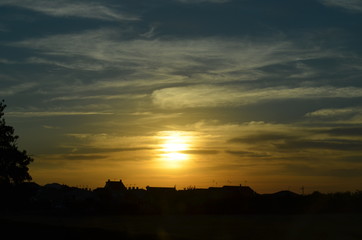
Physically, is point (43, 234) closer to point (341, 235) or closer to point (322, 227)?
point (341, 235)

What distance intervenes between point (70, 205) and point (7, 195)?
35.0 metres

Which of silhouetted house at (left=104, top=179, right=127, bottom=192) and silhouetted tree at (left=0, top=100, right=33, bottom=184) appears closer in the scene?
silhouetted tree at (left=0, top=100, right=33, bottom=184)

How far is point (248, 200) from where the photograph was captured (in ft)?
305

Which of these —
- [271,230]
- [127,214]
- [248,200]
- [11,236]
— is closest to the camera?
[11,236]

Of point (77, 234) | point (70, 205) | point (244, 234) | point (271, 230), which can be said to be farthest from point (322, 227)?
point (70, 205)

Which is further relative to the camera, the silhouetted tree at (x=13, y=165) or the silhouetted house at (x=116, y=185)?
the silhouetted house at (x=116, y=185)

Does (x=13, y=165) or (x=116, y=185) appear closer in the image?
(x=13, y=165)

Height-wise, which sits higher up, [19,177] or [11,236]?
[19,177]

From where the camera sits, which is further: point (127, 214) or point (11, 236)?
point (127, 214)

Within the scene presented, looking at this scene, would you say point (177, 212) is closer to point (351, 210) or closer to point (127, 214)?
point (127, 214)

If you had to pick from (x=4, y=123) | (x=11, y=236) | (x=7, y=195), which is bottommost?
(x=11, y=236)

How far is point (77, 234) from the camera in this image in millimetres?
32625

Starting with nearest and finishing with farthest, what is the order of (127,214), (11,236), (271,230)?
(11,236) < (271,230) < (127,214)

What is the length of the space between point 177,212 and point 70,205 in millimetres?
19967
